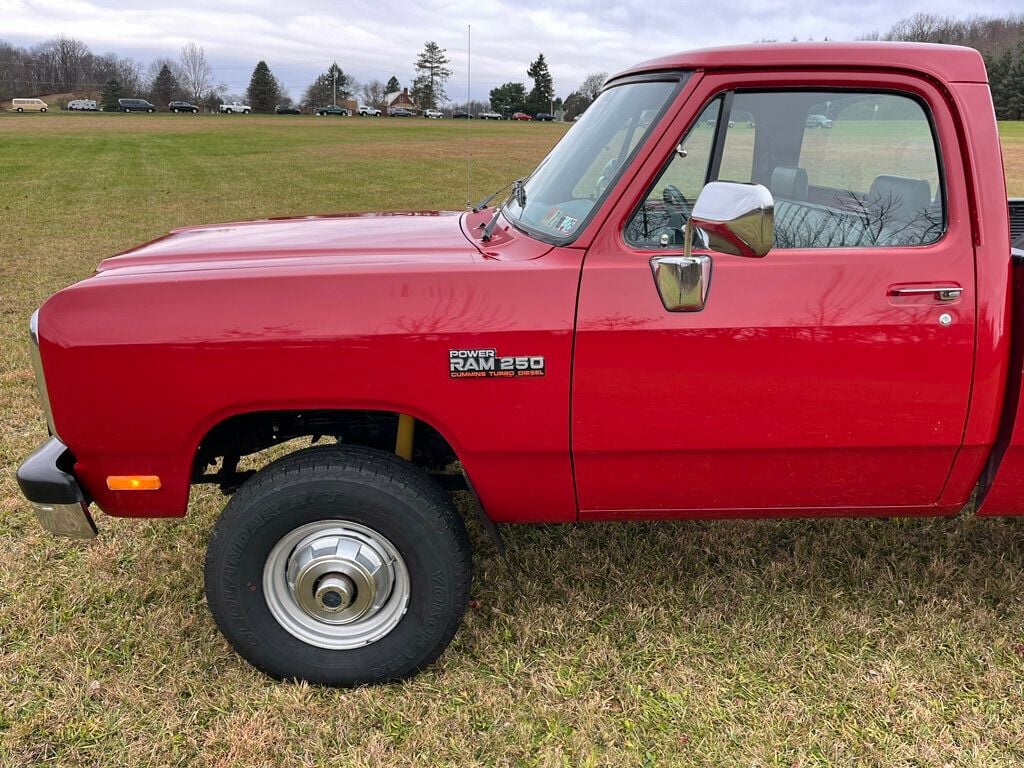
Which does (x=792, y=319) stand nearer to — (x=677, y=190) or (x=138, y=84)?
(x=677, y=190)

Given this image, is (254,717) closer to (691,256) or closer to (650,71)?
(691,256)

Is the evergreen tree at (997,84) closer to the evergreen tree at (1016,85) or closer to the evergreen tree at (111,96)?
the evergreen tree at (1016,85)

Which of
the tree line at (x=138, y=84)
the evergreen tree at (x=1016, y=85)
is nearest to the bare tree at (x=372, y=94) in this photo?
the tree line at (x=138, y=84)

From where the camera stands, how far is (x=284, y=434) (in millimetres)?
2875

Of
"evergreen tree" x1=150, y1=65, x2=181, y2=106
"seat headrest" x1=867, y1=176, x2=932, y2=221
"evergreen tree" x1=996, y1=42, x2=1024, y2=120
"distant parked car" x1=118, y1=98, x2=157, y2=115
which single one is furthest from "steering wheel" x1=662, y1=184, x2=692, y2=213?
"evergreen tree" x1=150, y1=65, x2=181, y2=106

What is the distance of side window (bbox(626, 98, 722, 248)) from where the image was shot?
2.36m

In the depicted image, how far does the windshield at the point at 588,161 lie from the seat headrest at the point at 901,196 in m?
0.72

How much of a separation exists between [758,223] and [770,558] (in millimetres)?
1870

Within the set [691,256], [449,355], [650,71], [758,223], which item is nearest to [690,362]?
[691,256]

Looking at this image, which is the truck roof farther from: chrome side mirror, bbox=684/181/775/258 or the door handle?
the door handle

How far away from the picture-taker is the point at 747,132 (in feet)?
8.02

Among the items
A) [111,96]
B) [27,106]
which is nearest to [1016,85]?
[27,106]

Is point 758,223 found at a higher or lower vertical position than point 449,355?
higher

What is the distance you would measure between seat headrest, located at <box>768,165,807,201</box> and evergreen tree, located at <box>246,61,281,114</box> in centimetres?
9108
